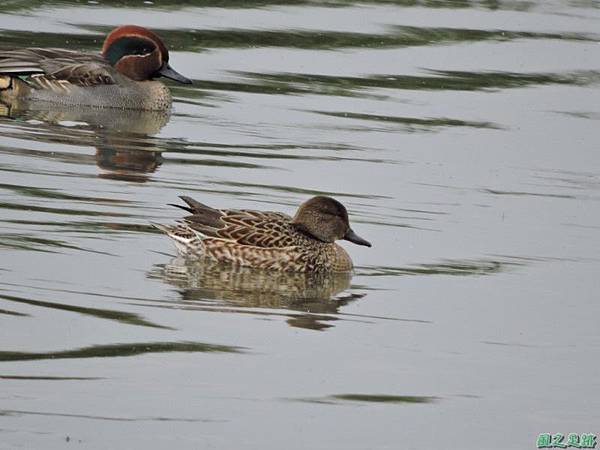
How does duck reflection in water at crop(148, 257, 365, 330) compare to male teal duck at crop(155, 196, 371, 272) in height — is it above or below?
below

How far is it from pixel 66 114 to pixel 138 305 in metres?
7.31

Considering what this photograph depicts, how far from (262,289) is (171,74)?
7.40 m

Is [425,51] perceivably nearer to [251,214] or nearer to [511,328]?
[251,214]

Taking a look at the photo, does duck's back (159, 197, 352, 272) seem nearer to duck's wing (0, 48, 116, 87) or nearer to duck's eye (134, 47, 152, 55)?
duck's wing (0, 48, 116, 87)

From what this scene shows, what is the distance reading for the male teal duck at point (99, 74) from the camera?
A: 701 inches

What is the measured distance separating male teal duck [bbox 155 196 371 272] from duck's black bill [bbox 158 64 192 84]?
6256 mm

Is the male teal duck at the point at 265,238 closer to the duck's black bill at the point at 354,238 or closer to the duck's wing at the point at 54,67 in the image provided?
the duck's black bill at the point at 354,238

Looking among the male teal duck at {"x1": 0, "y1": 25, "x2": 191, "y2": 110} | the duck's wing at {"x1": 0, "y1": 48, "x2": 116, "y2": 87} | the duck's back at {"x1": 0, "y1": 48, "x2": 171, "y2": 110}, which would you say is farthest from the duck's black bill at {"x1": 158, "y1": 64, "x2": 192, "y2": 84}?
the duck's wing at {"x1": 0, "y1": 48, "x2": 116, "y2": 87}

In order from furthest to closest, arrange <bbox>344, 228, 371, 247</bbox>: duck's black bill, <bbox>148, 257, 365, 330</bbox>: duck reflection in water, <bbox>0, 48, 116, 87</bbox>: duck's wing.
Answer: <bbox>0, 48, 116, 87</bbox>: duck's wing
<bbox>344, 228, 371, 247</bbox>: duck's black bill
<bbox>148, 257, 365, 330</bbox>: duck reflection in water

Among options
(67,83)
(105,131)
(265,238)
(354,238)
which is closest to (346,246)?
(354,238)

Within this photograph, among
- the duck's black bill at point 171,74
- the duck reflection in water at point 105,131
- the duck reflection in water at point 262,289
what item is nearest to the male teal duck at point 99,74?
the duck's black bill at point 171,74

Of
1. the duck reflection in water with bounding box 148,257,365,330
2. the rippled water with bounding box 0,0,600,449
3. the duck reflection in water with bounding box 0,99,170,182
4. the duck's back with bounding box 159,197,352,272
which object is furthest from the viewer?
the duck reflection in water with bounding box 0,99,170,182

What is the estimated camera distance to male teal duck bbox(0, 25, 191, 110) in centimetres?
1781

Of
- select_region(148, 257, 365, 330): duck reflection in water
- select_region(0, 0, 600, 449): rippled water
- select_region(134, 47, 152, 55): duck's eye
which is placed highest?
select_region(134, 47, 152, 55): duck's eye
